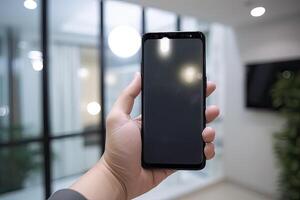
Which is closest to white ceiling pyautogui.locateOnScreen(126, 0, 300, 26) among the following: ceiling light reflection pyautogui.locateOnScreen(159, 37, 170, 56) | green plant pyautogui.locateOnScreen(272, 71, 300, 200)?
green plant pyautogui.locateOnScreen(272, 71, 300, 200)

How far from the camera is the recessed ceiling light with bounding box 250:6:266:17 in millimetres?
2264

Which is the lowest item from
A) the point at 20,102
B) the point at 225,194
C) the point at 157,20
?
the point at 225,194

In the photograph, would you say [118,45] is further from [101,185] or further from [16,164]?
[101,185]

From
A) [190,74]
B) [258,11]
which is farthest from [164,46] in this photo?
[258,11]

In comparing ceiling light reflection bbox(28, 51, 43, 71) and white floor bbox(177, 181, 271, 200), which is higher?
ceiling light reflection bbox(28, 51, 43, 71)

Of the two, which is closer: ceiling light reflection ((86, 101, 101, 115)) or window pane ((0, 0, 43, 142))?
window pane ((0, 0, 43, 142))

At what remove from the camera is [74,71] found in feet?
10.0

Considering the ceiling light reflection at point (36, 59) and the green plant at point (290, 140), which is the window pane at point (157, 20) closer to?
the ceiling light reflection at point (36, 59)

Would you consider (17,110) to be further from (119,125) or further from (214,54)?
(214,54)

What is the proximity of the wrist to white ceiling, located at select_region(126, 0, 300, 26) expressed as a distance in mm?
1701

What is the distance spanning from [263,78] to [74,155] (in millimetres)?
2556

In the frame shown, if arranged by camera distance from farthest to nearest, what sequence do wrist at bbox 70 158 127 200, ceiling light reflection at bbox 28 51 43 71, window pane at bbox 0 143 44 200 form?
1. window pane at bbox 0 143 44 200
2. ceiling light reflection at bbox 28 51 43 71
3. wrist at bbox 70 158 127 200

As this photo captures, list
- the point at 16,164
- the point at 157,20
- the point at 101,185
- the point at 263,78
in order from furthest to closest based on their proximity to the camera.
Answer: the point at 157,20, the point at 263,78, the point at 16,164, the point at 101,185

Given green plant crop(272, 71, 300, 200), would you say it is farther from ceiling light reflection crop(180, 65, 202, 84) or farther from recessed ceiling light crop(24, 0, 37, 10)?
recessed ceiling light crop(24, 0, 37, 10)
